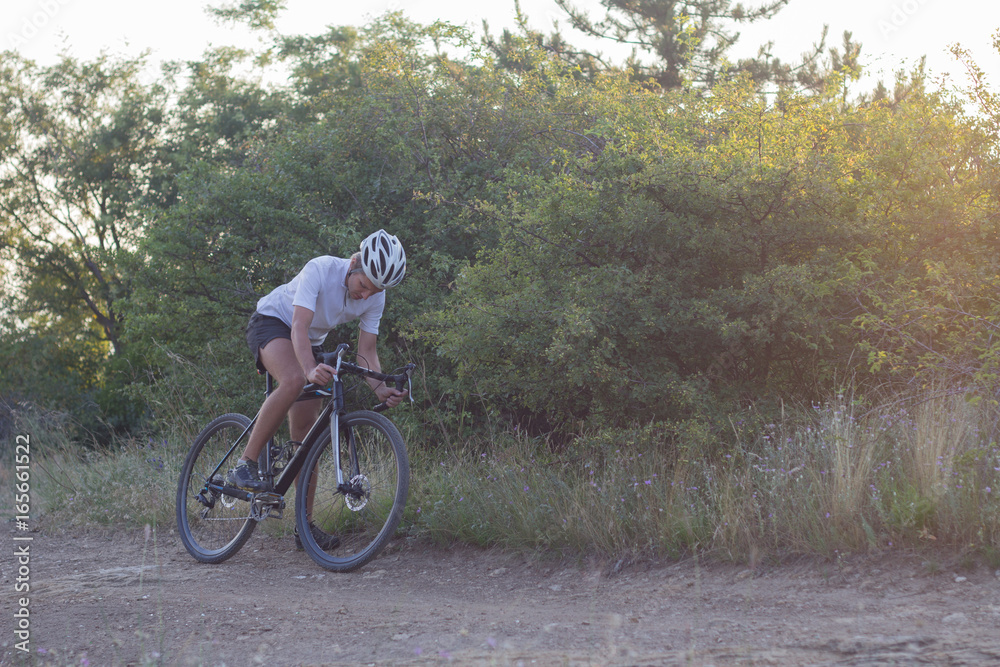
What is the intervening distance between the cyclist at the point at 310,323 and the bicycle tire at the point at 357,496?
20 centimetres

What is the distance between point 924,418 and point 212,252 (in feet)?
30.5

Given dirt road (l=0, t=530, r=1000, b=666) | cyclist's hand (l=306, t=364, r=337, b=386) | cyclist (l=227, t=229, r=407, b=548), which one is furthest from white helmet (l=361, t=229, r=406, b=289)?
dirt road (l=0, t=530, r=1000, b=666)

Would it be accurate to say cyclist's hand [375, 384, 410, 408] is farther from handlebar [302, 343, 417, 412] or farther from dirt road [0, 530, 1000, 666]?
dirt road [0, 530, 1000, 666]

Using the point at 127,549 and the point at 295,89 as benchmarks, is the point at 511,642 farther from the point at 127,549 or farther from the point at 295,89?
the point at 295,89

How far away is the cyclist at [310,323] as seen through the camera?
4.99 meters

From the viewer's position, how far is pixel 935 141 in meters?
5.92

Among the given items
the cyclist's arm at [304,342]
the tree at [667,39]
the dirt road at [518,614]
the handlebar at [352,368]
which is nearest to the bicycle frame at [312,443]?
the handlebar at [352,368]

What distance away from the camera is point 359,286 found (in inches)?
204

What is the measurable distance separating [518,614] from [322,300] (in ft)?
7.54

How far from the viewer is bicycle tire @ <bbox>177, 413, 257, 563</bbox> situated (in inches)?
229

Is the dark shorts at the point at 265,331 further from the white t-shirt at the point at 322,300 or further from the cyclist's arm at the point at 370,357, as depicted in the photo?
the cyclist's arm at the point at 370,357

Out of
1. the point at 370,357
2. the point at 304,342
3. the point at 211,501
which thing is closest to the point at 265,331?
the point at 304,342

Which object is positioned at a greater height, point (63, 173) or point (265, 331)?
point (63, 173)

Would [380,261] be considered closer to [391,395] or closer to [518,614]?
[391,395]
